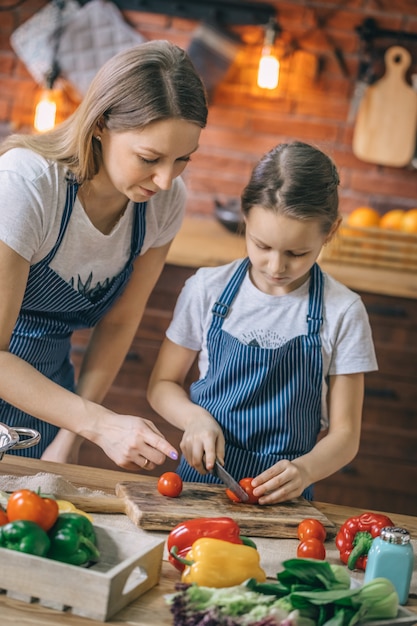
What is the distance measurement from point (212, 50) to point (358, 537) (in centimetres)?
255

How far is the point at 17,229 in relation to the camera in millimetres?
1549

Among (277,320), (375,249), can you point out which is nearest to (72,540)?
(277,320)

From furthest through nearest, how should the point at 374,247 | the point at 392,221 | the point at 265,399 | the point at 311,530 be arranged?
the point at 392,221
the point at 374,247
the point at 265,399
the point at 311,530

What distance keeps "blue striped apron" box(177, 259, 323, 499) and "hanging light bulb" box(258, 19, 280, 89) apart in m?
1.85

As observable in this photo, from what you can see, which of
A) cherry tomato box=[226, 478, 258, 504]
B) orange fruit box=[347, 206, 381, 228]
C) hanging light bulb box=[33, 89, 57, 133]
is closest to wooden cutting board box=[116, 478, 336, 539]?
cherry tomato box=[226, 478, 258, 504]

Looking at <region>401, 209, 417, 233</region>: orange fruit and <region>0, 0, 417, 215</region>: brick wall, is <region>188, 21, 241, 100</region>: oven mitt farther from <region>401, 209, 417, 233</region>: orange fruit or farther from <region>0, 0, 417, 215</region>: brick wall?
<region>401, 209, 417, 233</region>: orange fruit

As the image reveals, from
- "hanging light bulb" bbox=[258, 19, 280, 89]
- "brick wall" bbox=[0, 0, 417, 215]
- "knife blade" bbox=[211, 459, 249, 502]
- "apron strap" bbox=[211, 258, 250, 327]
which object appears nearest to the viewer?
"knife blade" bbox=[211, 459, 249, 502]

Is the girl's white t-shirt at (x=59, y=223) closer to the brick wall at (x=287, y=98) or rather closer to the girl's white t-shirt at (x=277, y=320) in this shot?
the girl's white t-shirt at (x=277, y=320)

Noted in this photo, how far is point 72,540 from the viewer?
1090mm

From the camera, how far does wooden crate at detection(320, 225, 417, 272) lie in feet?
10.2

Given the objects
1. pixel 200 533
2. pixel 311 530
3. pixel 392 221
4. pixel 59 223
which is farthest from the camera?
pixel 392 221

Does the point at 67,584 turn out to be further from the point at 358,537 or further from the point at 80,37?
the point at 80,37

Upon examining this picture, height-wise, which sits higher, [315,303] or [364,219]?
[315,303]

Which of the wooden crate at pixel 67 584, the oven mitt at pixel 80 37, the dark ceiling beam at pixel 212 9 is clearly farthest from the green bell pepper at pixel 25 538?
the dark ceiling beam at pixel 212 9
